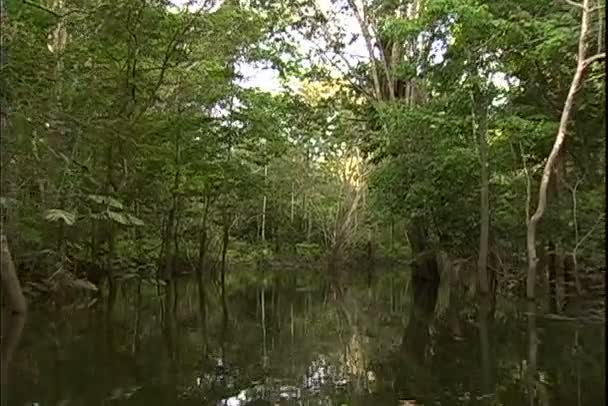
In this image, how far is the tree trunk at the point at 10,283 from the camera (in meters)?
11.1

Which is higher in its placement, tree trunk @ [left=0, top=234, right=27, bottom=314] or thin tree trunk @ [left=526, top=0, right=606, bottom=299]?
thin tree trunk @ [left=526, top=0, right=606, bottom=299]

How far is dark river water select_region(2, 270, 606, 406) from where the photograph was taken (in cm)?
743

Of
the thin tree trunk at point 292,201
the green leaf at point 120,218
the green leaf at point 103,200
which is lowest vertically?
the green leaf at point 120,218

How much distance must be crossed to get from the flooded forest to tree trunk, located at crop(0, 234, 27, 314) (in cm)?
4

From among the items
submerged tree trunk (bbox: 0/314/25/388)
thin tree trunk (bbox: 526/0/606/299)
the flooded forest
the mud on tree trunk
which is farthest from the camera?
the mud on tree trunk

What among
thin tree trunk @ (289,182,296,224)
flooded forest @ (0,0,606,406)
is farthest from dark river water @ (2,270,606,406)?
thin tree trunk @ (289,182,296,224)

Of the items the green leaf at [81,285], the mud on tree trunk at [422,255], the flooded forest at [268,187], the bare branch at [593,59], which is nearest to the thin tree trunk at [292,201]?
the flooded forest at [268,187]

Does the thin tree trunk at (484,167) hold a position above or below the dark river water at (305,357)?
above

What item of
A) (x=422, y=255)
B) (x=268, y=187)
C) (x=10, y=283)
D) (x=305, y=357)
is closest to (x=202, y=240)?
(x=268, y=187)

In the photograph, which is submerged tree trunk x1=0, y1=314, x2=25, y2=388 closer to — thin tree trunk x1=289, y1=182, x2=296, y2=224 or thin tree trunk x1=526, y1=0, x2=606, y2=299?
thin tree trunk x1=526, y1=0, x2=606, y2=299

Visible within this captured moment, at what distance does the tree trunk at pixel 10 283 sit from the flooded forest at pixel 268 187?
0.12 ft

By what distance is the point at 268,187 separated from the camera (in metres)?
31.3

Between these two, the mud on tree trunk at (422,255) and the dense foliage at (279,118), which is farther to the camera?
the mud on tree trunk at (422,255)

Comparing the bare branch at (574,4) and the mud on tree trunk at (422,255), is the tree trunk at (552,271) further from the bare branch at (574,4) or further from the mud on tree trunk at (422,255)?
the bare branch at (574,4)
